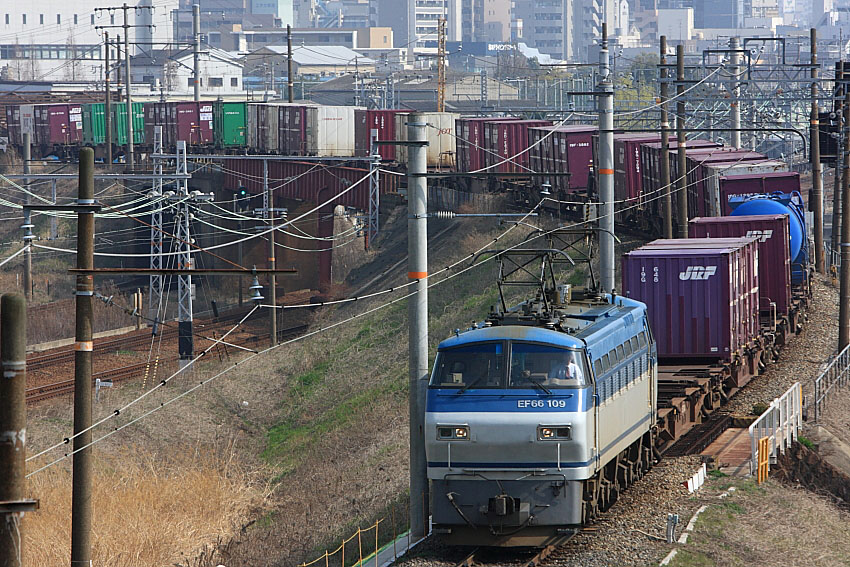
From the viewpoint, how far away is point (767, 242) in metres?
30.1

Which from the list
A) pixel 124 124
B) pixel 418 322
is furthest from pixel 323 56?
pixel 418 322

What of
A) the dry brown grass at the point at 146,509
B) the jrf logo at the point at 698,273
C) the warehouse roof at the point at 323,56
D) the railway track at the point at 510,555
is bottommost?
the dry brown grass at the point at 146,509

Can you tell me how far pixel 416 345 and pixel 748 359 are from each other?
1201 cm

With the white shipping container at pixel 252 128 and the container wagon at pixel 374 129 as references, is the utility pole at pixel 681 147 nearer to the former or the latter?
the container wagon at pixel 374 129

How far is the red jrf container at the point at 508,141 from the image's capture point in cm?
5159

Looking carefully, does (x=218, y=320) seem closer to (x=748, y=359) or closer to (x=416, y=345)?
(x=748, y=359)

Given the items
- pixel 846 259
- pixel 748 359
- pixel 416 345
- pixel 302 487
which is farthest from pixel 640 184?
pixel 416 345

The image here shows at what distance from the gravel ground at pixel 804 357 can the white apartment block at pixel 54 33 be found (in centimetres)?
11889

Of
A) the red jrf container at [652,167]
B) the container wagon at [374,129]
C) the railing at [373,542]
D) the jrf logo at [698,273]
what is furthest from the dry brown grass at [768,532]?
the container wagon at [374,129]

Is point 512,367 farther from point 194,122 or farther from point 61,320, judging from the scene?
point 194,122

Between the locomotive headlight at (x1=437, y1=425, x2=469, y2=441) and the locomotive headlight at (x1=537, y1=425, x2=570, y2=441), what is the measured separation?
0.94 metres

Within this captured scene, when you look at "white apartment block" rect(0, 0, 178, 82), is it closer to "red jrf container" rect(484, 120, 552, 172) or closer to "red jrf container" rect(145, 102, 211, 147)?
"red jrf container" rect(145, 102, 211, 147)

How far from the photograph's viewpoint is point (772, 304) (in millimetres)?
30250

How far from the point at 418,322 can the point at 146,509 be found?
9731 mm
